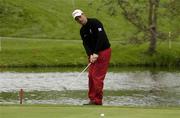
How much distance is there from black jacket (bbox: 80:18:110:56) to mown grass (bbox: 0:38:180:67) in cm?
2713

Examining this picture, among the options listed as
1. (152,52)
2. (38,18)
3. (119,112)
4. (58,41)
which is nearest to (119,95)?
(119,112)

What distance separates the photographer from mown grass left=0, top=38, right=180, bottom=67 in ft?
140

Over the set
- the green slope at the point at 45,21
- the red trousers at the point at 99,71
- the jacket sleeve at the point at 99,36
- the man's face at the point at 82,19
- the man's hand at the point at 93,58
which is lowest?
the red trousers at the point at 99,71

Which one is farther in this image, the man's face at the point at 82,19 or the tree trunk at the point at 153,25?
the tree trunk at the point at 153,25

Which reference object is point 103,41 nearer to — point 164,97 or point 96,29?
point 96,29

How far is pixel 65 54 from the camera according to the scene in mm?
44625

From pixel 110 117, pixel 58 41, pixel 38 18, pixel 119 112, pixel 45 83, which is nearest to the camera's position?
pixel 110 117

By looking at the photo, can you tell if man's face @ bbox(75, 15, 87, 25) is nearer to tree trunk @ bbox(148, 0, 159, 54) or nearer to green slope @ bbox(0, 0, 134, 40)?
tree trunk @ bbox(148, 0, 159, 54)

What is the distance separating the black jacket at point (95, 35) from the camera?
14445 mm

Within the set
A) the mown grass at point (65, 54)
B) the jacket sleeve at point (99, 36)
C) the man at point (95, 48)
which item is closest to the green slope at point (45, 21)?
the mown grass at point (65, 54)

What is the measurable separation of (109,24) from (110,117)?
45.6 metres

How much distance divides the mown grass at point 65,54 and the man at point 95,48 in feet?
88.8

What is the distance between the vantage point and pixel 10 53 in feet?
144

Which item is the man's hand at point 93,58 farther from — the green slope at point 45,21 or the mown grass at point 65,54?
the green slope at point 45,21
